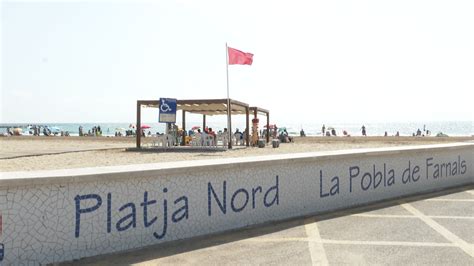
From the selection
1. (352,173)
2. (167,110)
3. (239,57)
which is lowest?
(352,173)

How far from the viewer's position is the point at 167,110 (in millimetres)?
24609

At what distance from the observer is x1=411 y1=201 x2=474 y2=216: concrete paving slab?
6.99 meters

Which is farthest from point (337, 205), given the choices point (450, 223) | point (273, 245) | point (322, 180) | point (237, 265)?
point (237, 265)

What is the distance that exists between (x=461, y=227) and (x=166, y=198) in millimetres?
4202

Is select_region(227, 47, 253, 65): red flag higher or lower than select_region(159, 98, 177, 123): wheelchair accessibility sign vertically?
higher

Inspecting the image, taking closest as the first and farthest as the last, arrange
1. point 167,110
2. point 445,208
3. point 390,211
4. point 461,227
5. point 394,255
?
point 394,255 < point 461,227 < point 390,211 < point 445,208 < point 167,110

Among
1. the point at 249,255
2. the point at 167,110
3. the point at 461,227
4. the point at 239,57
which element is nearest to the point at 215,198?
the point at 249,255

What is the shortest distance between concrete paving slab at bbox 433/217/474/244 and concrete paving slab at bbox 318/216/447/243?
11.5 inches

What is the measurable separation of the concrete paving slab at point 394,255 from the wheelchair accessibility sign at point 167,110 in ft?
66.3

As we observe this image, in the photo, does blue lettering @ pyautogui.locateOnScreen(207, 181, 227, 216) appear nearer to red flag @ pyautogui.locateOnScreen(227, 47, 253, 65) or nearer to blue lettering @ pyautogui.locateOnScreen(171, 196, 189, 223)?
blue lettering @ pyautogui.locateOnScreen(171, 196, 189, 223)

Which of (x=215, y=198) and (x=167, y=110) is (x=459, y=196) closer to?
(x=215, y=198)

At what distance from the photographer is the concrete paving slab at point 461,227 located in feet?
18.1

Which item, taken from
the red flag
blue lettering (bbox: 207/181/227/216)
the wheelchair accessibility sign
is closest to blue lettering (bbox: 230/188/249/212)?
blue lettering (bbox: 207/181/227/216)

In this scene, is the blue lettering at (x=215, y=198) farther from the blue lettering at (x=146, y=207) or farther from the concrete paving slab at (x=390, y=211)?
the concrete paving slab at (x=390, y=211)
